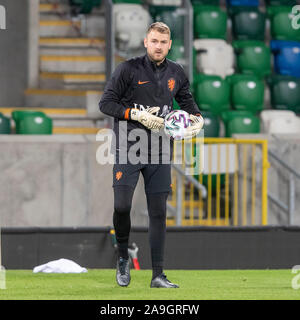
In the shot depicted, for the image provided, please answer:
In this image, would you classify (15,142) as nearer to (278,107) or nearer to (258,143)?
(258,143)

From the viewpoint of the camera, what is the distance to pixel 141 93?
238 inches

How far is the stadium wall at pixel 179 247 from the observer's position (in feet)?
28.0

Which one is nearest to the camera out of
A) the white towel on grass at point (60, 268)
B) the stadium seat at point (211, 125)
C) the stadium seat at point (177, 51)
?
the white towel on grass at point (60, 268)

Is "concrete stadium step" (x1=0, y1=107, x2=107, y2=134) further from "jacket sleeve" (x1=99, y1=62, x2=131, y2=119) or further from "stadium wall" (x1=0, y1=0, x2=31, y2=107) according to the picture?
"jacket sleeve" (x1=99, y1=62, x2=131, y2=119)

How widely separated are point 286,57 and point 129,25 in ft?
8.78

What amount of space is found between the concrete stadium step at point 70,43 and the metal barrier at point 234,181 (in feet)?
14.9

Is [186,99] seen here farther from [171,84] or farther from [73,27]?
[73,27]

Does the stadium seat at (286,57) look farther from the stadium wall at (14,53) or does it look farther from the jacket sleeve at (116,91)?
the jacket sleeve at (116,91)

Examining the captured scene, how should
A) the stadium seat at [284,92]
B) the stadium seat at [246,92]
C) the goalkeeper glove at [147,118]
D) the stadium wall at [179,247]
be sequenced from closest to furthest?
the goalkeeper glove at [147,118], the stadium wall at [179,247], the stadium seat at [246,92], the stadium seat at [284,92]

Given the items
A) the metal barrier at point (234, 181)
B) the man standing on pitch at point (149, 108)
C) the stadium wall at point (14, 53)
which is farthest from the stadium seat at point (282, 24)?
the man standing on pitch at point (149, 108)

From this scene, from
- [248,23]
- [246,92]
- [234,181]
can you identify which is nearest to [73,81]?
[246,92]
